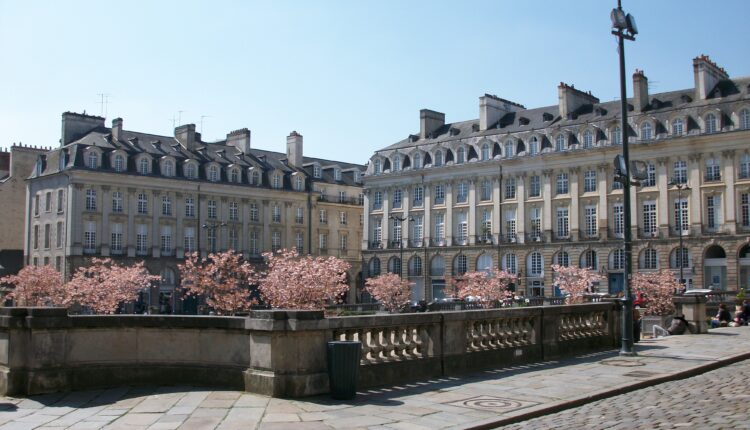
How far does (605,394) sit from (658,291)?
125 feet

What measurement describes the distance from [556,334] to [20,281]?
48141 mm

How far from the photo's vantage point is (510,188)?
73312mm

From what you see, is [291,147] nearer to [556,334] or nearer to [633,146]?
[633,146]

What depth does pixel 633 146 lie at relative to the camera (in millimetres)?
65688

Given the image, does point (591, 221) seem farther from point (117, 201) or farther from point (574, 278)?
point (117, 201)

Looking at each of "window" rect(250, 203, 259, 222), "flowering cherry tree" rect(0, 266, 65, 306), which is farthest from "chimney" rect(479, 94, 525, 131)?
"flowering cherry tree" rect(0, 266, 65, 306)

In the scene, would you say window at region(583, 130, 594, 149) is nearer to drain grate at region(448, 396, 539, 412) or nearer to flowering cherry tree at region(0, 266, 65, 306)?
flowering cherry tree at region(0, 266, 65, 306)

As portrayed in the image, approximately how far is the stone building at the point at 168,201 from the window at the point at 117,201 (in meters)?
0.08

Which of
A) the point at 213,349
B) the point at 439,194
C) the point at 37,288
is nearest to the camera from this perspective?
the point at 213,349

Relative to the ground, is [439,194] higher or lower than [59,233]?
higher

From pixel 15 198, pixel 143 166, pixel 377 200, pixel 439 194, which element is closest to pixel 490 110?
pixel 439 194

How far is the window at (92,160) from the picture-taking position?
67375mm

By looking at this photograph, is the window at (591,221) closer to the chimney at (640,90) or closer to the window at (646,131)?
the window at (646,131)

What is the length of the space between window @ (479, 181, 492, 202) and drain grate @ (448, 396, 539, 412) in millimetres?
62687
